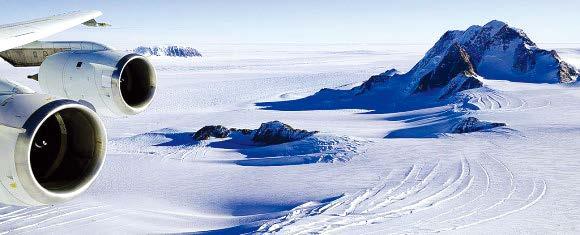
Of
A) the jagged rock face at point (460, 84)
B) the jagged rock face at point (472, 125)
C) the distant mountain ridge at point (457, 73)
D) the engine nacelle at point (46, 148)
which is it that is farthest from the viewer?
the distant mountain ridge at point (457, 73)

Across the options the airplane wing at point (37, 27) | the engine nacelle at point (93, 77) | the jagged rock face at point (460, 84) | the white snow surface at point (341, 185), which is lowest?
the white snow surface at point (341, 185)

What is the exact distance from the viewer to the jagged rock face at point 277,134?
3173cm

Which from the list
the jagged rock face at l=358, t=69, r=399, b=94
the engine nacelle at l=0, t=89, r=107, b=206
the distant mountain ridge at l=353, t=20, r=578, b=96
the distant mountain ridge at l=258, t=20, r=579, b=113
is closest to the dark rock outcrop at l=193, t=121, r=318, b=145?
the distant mountain ridge at l=258, t=20, r=579, b=113

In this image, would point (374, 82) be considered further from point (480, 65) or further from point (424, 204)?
point (424, 204)

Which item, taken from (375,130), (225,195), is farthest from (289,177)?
(375,130)

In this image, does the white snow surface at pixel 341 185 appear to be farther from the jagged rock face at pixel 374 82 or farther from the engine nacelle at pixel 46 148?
the jagged rock face at pixel 374 82

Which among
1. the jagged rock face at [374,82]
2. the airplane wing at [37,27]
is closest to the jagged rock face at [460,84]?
the jagged rock face at [374,82]

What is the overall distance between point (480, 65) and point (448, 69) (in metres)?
6.82

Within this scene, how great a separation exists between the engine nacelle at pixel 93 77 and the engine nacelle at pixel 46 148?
229 cm

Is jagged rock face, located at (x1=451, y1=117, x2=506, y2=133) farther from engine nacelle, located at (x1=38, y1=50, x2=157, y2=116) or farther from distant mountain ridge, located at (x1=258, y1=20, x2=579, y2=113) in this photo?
engine nacelle, located at (x1=38, y1=50, x2=157, y2=116)

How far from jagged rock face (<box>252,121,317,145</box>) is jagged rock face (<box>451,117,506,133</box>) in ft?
33.5

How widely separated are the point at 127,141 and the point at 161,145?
12.0 ft

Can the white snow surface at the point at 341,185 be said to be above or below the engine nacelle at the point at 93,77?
below

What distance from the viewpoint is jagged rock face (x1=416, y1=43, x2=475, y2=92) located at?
5644cm
